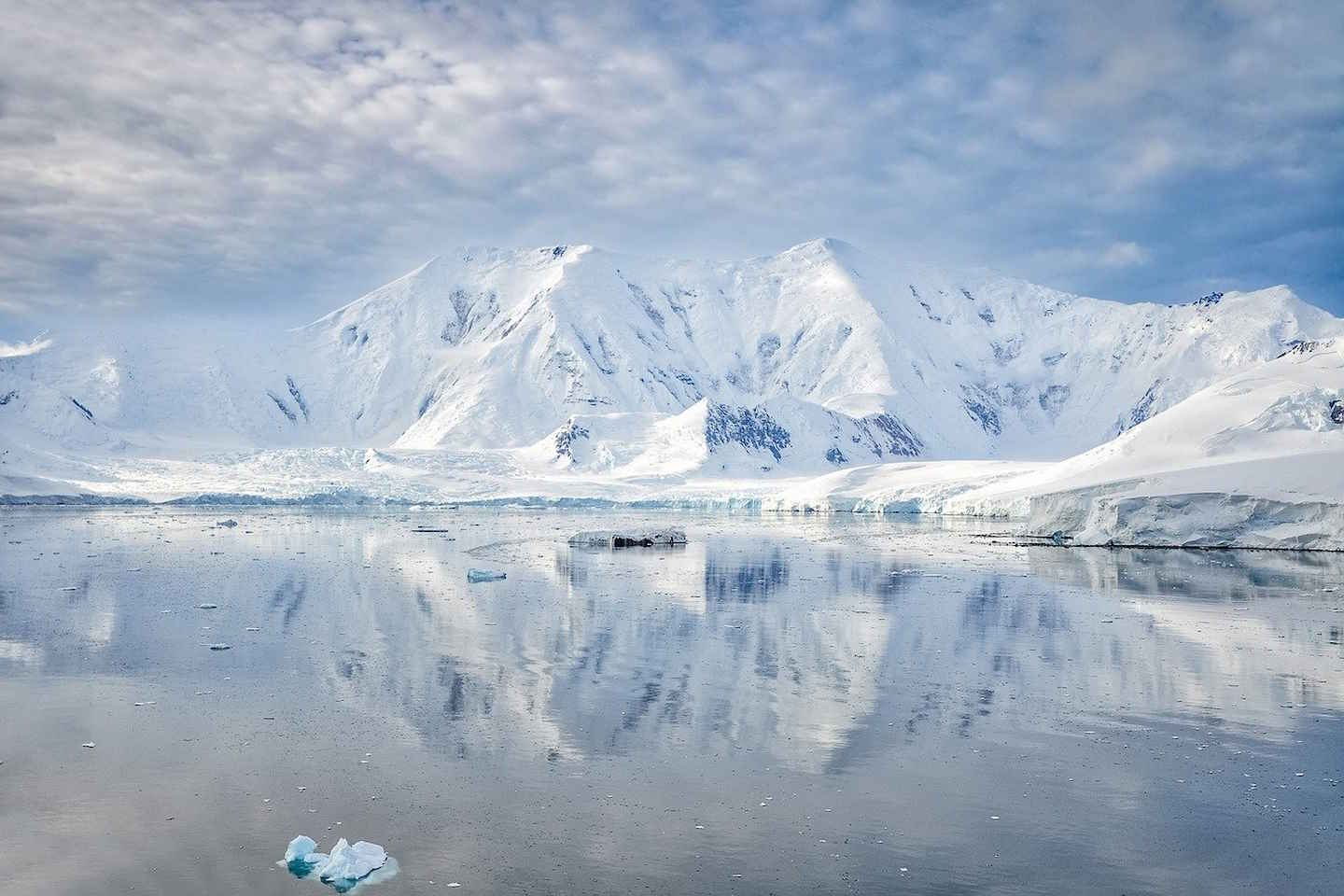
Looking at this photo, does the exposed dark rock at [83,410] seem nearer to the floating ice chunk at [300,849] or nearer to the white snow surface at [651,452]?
the white snow surface at [651,452]

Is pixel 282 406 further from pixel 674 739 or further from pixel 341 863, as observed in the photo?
pixel 341 863

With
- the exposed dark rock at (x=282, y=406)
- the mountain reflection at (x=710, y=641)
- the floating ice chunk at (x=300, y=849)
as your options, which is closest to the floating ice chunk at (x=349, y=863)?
the floating ice chunk at (x=300, y=849)

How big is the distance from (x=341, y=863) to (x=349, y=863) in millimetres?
85

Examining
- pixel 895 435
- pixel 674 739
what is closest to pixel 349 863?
pixel 674 739

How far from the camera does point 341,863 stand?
1098 cm

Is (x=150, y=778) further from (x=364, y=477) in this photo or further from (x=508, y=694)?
(x=364, y=477)

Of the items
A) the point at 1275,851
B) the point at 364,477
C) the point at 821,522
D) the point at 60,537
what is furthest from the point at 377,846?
the point at 364,477

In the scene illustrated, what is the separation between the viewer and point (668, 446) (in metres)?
151

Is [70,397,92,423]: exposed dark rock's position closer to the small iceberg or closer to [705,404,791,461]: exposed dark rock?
[705,404,791,461]: exposed dark rock

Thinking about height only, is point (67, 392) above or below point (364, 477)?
above

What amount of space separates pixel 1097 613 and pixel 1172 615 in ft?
6.44

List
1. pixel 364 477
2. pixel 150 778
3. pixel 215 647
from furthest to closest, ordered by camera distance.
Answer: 1. pixel 364 477
2. pixel 215 647
3. pixel 150 778

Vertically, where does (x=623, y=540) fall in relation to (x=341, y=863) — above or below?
above

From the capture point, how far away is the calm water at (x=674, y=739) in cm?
1159
